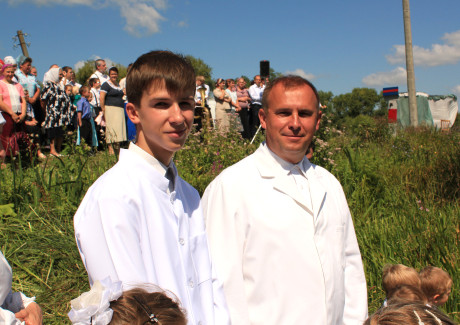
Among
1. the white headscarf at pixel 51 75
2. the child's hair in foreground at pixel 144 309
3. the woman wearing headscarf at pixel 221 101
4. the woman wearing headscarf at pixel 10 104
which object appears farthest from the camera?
the woman wearing headscarf at pixel 221 101

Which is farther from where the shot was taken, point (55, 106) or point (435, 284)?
point (55, 106)

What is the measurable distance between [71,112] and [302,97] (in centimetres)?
743

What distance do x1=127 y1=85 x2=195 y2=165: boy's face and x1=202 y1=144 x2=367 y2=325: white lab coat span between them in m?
0.47

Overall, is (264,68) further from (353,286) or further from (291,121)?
(353,286)

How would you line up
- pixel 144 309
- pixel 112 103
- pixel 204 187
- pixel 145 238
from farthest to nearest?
pixel 112 103
pixel 204 187
pixel 145 238
pixel 144 309

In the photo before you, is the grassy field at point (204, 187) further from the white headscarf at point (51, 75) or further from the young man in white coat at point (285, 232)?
the white headscarf at point (51, 75)

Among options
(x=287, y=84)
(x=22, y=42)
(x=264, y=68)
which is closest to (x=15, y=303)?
(x=287, y=84)

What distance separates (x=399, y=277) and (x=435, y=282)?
28 centimetres

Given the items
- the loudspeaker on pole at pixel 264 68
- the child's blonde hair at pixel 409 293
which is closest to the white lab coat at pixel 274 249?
the child's blonde hair at pixel 409 293

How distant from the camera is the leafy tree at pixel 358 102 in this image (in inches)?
2445

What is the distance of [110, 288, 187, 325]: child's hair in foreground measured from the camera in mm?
1374

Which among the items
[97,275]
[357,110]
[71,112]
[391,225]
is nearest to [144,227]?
[97,275]

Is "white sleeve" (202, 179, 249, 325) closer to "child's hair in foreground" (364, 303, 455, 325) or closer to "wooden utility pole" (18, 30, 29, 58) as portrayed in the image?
"child's hair in foreground" (364, 303, 455, 325)

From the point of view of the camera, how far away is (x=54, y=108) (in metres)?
8.42
